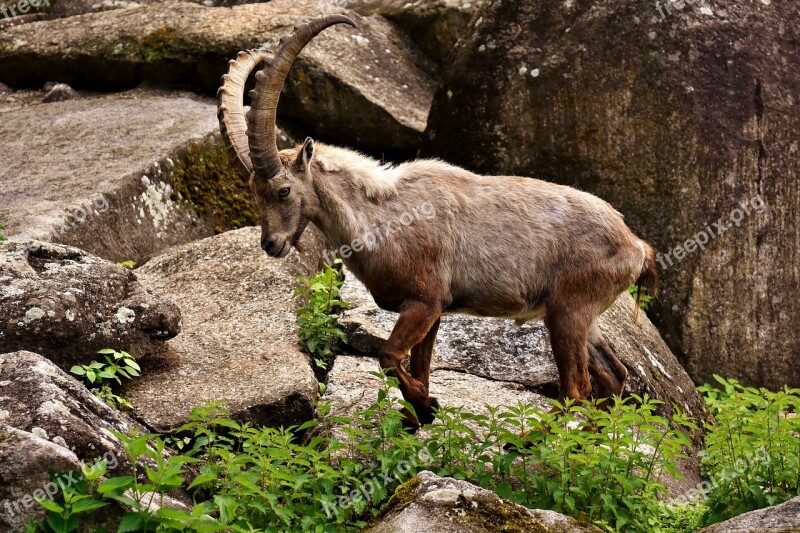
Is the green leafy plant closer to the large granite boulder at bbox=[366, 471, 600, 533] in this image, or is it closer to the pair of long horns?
the large granite boulder at bbox=[366, 471, 600, 533]

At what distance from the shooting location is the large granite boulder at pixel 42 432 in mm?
4910

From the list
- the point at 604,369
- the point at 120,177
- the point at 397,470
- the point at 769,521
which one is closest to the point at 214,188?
the point at 120,177

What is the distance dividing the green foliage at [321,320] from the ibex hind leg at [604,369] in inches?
76.2

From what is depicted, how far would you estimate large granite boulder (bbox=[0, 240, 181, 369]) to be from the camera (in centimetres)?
704

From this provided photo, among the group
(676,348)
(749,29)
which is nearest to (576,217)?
(676,348)

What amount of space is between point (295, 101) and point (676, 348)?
487cm

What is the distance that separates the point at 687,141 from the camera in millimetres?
9984

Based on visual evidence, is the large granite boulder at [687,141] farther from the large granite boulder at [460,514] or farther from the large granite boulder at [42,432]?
the large granite boulder at [42,432]

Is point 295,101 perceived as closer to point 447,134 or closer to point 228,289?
point 447,134

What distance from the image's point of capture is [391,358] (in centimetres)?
697

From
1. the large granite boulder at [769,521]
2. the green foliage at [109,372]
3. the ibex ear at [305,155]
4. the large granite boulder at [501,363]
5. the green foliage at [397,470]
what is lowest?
the large granite boulder at [501,363]

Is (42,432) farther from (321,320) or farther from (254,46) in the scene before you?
(254,46)

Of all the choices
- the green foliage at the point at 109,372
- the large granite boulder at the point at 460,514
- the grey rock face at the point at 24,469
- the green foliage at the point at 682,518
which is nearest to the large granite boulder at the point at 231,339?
the green foliage at the point at 109,372

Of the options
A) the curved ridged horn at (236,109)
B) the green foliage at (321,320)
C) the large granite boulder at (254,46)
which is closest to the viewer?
the curved ridged horn at (236,109)
